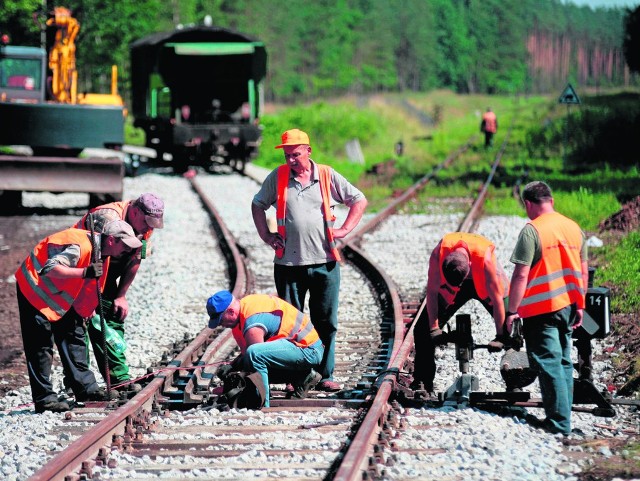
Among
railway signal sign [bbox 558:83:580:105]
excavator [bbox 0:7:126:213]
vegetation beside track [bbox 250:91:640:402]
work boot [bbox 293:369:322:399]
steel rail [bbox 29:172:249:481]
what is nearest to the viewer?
steel rail [bbox 29:172:249:481]

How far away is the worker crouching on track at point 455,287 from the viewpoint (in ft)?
23.1

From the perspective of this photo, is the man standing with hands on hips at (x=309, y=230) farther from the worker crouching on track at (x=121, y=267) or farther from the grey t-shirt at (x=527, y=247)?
the grey t-shirt at (x=527, y=247)

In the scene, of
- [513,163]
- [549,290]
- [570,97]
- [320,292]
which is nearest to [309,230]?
[320,292]

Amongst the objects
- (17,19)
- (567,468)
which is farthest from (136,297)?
(17,19)

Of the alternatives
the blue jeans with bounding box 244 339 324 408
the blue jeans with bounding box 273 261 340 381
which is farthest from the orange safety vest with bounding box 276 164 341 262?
the blue jeans with bounding box 244 339 324 408

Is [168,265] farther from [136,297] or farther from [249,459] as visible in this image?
[249,459]

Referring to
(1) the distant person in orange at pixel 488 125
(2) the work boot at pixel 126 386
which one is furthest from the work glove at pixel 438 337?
(1) the distant person in orange at pixel 488 125

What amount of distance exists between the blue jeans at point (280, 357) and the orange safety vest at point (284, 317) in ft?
0.17

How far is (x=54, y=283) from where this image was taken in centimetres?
723

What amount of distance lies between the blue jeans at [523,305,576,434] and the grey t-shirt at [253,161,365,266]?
1.59m

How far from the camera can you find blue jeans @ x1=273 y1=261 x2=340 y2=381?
7.70 metres

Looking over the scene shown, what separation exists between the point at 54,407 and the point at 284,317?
1.68 meters

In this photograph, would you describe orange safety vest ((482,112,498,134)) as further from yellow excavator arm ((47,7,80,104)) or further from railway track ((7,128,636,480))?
railway track ((7,128,636,480))

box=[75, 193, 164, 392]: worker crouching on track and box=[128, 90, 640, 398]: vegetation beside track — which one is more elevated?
box=[75, 193, 164, 392]: worker crouching on track
